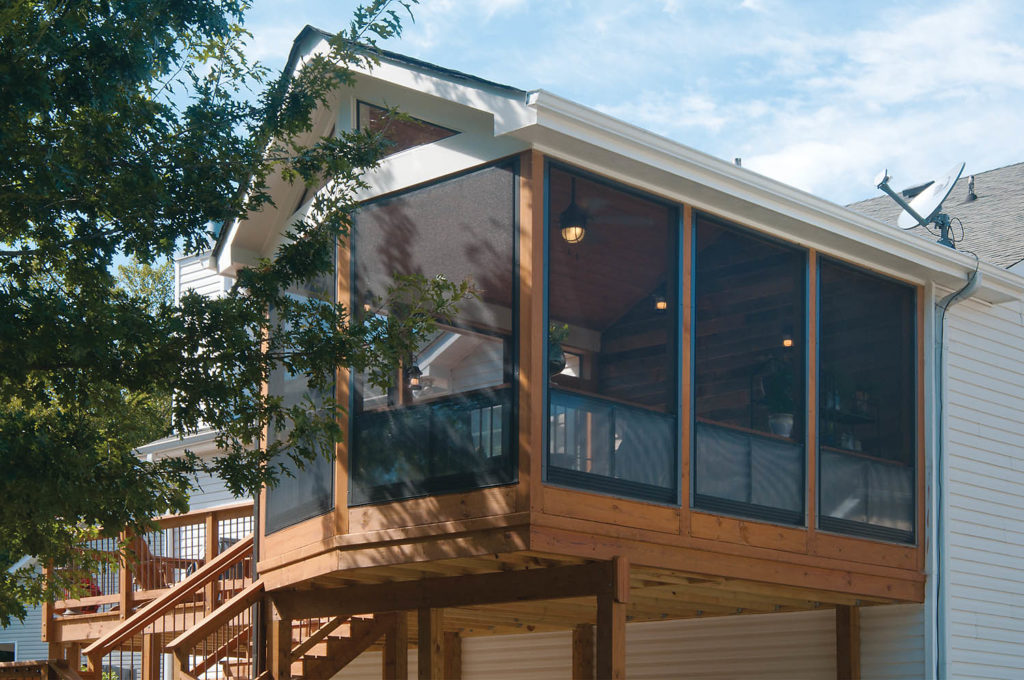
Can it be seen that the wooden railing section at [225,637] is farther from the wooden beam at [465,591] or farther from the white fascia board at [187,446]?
the white fascia board at [187,446]

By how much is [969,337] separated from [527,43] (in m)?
5.98

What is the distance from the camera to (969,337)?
11852 mm

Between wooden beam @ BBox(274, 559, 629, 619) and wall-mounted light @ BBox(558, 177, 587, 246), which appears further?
wall-mounted light @ BBox(558, 177, 587, 246)

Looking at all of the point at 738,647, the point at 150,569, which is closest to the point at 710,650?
the point at 738,647

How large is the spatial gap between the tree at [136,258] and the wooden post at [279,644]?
1997mm

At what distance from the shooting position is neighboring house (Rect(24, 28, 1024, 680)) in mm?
8484

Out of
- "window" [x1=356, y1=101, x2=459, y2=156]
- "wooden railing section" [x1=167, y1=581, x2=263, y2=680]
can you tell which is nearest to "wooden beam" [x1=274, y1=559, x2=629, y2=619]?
"wooden railing section" [x1=167, y1=581, x2=263, y2=680]

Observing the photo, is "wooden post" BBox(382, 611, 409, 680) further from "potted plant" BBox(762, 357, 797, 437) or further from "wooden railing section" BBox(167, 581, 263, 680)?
"potted plant" BBox(762, 357, 797, 437)

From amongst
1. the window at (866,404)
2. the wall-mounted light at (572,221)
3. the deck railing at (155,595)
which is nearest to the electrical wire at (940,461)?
the window at (866,404)

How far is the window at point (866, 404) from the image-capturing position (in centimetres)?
1046

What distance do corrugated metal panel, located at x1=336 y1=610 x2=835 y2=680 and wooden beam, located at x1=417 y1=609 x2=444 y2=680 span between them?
3.45m

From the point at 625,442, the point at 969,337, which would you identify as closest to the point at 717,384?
the point at 969,337

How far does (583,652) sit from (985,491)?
14.3 feet

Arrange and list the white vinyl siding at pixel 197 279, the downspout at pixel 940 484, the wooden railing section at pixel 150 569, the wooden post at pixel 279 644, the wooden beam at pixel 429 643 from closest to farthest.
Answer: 1. the wooden beam at pixel 429 643
2. the wooden post at pixel 279 644
3. the downspout at pixel 940 484
4. the wooden railing section at pixel 150 569
5. the white vinyl siding at pixel 197 279
